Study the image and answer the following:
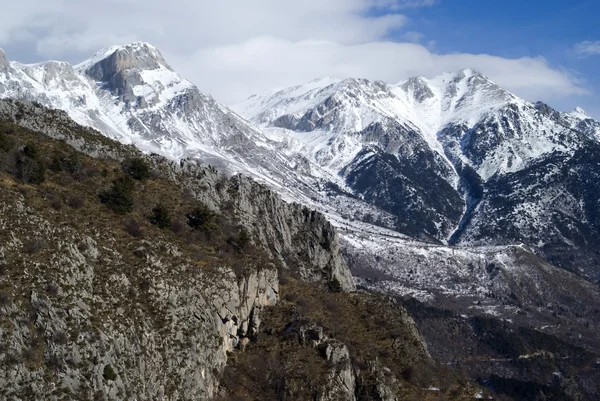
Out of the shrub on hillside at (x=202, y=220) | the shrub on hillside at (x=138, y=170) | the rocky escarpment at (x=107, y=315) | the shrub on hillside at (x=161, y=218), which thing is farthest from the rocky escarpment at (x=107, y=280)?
the shrub on hillside at (x=138, y=170)

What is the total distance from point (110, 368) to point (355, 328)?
3297 cm

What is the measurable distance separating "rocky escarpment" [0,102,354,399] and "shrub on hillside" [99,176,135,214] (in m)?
0.90

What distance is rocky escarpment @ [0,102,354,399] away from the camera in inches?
1757

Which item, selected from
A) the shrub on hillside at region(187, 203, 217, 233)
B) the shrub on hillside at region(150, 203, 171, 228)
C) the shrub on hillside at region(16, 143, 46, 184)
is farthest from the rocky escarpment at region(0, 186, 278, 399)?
the shrub on hillside at region(187, 203, 217, 233)

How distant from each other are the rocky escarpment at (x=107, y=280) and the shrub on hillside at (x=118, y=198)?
897mm

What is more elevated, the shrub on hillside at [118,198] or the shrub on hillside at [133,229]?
the shrub on hillside at [118,198]

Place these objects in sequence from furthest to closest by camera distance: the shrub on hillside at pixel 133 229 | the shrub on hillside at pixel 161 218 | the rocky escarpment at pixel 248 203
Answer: the rocky escarpment at pixel 248 203 < the shrub on hillside at pixel 161 218 < the shrub on hillside at pixel 133 229

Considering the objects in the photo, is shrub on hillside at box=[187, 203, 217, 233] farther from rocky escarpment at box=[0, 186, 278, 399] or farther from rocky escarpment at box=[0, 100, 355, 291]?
rocky escarpment at box=[0, 186, 278, 399]

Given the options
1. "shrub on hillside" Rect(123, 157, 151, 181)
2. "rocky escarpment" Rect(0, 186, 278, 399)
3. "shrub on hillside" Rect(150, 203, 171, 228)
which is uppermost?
"shrub on hillside" Rect(123, 157, 151, 181)

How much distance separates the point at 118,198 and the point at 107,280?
1489 cm

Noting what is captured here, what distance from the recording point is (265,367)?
193 feet

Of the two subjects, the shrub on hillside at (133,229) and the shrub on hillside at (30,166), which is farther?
the shrub on hillside at (30,166)

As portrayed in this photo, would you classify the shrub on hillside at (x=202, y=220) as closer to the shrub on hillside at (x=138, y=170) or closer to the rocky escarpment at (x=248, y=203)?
the rocky escarpment at (x=248, y=203)

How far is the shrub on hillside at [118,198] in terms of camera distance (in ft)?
213
